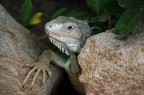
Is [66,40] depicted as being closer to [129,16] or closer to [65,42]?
[65,42]

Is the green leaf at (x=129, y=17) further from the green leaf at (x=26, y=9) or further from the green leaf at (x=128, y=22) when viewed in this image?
the green leaf at (x=26, y=9)

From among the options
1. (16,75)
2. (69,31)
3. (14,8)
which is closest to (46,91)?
(16,75)

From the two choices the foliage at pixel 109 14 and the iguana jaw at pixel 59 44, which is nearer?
the foliage at pixel 109 14

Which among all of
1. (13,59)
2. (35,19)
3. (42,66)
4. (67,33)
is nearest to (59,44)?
(67,33)

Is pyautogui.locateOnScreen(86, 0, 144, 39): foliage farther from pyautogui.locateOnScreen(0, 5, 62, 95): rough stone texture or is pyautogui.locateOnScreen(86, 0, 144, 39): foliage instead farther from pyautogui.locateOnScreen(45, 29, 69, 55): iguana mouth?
pyautogui.locateOnScreen(0, 5, 62, 95): rough stone texture

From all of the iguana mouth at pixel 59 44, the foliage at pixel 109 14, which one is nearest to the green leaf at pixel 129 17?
the foliage at pixel 109 14

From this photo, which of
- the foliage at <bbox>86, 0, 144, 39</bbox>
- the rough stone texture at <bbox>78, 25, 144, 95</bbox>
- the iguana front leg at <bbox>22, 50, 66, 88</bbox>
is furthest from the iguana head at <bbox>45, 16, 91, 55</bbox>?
the foliage at <bbox>86, 0, 144, 39</bbox>
